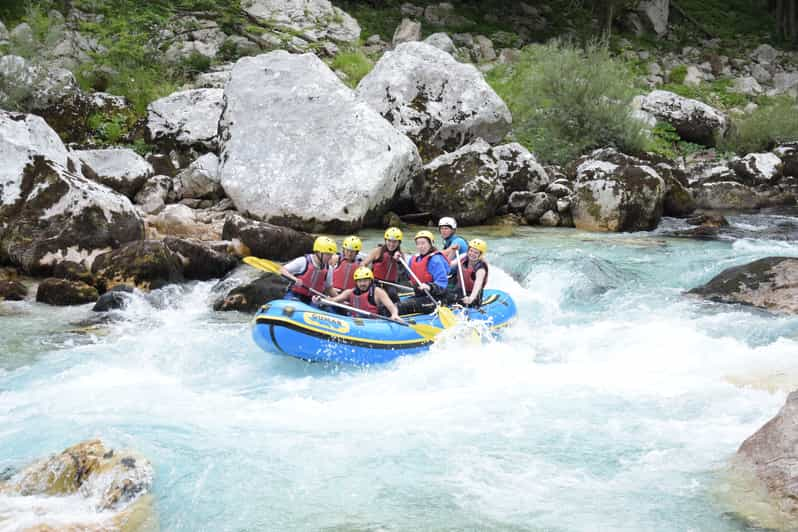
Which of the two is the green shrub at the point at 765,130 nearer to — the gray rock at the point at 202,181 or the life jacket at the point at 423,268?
the gray rock at the point at 202,181

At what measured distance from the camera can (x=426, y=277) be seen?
789cm

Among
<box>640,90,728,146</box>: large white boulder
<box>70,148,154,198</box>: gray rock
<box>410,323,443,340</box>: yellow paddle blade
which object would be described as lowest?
<box>410,323,443,340</box>: yellow paddle blade

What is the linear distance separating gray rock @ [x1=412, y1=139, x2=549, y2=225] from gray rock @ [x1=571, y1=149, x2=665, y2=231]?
1.39 metres

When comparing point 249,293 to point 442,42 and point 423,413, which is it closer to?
point 423,413

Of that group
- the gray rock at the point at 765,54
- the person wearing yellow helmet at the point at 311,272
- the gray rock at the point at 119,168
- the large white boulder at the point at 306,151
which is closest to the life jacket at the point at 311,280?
the person wearing yellow helmet at the point at 311,272

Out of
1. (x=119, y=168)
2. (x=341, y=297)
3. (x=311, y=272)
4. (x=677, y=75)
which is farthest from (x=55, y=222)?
(x=677, y=75)

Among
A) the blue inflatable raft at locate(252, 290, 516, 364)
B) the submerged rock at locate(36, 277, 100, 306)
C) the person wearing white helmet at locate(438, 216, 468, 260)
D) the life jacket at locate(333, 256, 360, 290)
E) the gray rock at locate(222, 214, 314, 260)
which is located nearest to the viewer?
the blue inflatable raft at locate(252, 290, 516, 364)

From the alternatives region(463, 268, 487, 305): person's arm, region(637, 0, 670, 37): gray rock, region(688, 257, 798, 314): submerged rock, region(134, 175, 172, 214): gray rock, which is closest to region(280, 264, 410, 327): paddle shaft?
region(463, 268, 487, 305): person's arm

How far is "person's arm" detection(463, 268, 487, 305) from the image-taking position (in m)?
7.59

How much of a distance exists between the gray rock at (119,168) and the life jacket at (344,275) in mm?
6256

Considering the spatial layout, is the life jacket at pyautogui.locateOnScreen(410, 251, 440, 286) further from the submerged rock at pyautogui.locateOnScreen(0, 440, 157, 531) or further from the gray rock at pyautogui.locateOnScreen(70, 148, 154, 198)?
the gray rock at pyautogui.locateOnScreen(70, 148, 154, 198)

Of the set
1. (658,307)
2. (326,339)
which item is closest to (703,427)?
(326,339)

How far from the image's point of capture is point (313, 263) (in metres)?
7.43

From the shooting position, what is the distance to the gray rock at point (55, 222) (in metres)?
9.25
